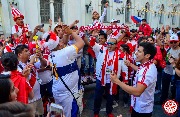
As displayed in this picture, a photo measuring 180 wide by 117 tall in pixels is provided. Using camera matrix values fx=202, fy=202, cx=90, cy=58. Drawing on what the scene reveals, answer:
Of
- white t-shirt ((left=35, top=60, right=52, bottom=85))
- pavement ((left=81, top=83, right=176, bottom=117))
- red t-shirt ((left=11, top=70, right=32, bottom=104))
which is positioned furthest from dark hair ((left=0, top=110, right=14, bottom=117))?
pavement ((left=81, top=83, right=176, bottom=117))

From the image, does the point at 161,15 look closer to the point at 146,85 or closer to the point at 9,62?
the point at 146,85

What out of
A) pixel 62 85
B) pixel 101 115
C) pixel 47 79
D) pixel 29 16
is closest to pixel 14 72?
→ pixel 62 85

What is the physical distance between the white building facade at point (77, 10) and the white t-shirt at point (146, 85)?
11.8m

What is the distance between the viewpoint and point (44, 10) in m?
15.4

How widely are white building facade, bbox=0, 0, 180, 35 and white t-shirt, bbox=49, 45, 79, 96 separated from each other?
10.8 metres

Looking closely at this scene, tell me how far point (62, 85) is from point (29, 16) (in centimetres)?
1175

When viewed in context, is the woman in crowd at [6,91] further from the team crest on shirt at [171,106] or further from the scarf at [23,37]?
the team crest on shirt at [171,106]

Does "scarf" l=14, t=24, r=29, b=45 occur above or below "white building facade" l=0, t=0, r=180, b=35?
below

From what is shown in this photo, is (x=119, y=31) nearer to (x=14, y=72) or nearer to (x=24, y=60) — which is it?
(x=24, y=60)

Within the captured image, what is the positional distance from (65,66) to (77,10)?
14.1 metres

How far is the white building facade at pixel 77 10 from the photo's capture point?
1317 cm

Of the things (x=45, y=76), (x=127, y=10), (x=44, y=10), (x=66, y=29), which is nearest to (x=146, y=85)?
(x=66, y=29)

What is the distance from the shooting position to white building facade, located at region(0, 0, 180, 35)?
43.2 ft

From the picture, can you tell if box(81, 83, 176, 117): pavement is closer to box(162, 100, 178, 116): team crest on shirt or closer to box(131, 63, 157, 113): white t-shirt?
box(162, 100, 178, 116): team crest on shirt
